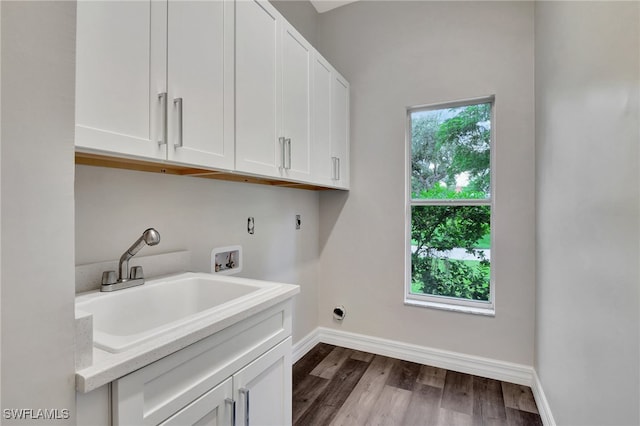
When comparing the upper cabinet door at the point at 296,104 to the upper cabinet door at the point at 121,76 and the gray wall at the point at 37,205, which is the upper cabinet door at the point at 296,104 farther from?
the gray wall at the point at 37,205

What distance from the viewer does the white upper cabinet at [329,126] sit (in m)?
2.09

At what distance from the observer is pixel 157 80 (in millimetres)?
1041

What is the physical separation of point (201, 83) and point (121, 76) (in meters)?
0.31

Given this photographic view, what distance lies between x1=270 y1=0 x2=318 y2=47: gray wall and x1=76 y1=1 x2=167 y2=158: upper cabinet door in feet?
5.02

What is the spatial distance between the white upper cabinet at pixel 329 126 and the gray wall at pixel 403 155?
15 centimetres

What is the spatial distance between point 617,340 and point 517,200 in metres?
1.40

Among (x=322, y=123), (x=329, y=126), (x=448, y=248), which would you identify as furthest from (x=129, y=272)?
(x=448, y=248)

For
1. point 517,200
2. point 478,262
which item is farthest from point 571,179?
point 478,262

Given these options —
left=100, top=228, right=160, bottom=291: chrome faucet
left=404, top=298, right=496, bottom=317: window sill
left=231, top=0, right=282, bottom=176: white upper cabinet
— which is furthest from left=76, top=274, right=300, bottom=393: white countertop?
left=404, top=298, right=496, bottom=317: window sill

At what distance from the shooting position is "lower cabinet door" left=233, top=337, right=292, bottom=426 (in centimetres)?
104

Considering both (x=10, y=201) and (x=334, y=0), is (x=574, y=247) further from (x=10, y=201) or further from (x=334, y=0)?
(x=334, y=0)

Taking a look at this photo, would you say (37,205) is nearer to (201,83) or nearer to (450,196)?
(201,83)

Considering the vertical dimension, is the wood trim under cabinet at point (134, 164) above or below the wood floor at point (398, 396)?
above

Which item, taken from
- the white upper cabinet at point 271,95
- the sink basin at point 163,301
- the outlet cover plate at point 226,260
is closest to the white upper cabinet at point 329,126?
the white upper cabinet at point 271,95
